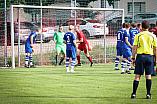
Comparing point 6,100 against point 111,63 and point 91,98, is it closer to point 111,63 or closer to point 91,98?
point 91,98

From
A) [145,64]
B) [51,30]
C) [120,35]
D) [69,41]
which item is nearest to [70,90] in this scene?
[145,64]

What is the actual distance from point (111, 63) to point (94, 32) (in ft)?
6.45

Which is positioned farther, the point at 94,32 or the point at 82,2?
the point at 82,2

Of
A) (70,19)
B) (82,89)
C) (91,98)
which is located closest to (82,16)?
(70,19)

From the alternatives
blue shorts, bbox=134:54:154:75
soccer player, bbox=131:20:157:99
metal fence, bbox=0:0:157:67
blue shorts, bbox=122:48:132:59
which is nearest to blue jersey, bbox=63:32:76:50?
blue shorts, bbox=122:48:132:59

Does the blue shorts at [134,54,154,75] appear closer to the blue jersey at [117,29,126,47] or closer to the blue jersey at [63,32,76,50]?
the blue jersey at [117,29,126,47]

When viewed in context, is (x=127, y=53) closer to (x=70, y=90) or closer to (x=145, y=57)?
(x=70, y=90)

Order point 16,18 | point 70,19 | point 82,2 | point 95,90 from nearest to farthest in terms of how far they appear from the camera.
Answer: point 95,90 → point 16,18 → point 70,19 → point 82,2

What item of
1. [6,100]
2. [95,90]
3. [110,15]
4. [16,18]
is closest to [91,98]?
[95,90]

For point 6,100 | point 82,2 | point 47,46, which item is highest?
point 82,2

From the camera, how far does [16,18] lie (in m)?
16.7

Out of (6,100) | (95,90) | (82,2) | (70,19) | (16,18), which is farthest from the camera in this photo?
(82,2)

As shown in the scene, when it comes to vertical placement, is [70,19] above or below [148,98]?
above

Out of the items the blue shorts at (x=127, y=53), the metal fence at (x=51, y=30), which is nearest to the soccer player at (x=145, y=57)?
the blue shorts at (x=127, y=53)
